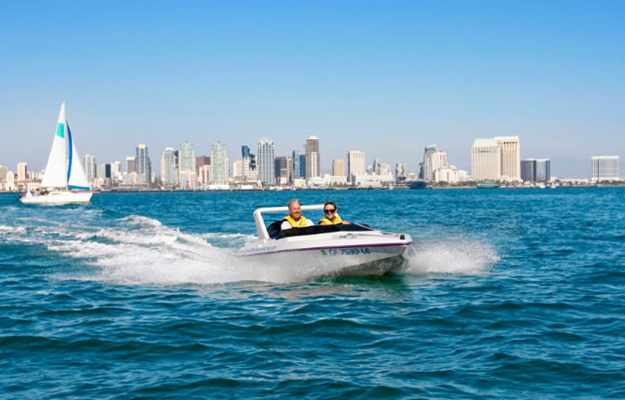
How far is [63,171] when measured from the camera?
73.5 metres

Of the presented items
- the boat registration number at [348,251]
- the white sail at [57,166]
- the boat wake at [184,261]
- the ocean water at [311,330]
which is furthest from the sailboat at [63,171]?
the boat registration number at [348,251]

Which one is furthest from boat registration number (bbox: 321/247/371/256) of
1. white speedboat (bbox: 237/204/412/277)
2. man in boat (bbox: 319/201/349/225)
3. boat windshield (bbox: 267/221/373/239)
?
man in boat (bbox: 319/201/349/225)

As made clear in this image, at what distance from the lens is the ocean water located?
729 centimetres

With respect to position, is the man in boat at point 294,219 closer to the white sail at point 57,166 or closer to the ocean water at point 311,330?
the ocean water at point 311,330

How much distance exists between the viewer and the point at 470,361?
26.4 feet

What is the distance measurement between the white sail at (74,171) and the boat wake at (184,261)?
161 ft

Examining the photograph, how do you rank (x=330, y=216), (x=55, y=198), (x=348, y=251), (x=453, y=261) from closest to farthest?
1. (x=348, y=251)
2. (x=330, y=216)
3. (x=453, y=261)
4. (x=55, y=198)

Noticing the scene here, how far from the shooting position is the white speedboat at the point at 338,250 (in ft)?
44.4

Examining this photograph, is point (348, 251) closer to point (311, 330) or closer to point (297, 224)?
point (297, 224)

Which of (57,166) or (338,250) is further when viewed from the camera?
(57,166)

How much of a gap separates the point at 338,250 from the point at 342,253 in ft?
0.35

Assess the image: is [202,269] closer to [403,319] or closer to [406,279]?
[406,279]

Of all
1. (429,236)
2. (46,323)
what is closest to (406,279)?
(46,323)

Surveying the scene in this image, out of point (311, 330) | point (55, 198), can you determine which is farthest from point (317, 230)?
point (55, 198)
